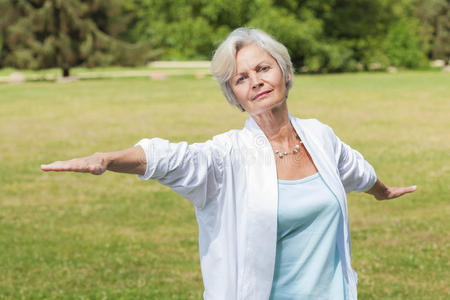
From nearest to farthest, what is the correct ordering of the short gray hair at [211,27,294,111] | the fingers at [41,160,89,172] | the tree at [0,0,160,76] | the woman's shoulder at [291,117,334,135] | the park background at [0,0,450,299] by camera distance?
the fingers at [41,160,89,172] → the short gray hair at [211,27,294,111] → the woman's shoulder at [291,117,334,135] → the park background at [0,0,450,299] → the tree at [0,0,160,76]

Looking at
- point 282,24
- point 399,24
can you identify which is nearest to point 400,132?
point 282,24

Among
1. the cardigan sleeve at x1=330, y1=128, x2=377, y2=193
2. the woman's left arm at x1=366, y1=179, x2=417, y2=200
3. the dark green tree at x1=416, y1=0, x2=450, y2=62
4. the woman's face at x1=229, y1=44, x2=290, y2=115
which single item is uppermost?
the woman's face at x1=229, y1=44, x2=290, y2=115

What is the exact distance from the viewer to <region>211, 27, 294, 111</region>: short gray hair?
120 inches

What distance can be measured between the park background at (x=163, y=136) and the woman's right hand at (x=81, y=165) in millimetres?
1587

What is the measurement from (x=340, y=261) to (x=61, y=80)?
4401 cm

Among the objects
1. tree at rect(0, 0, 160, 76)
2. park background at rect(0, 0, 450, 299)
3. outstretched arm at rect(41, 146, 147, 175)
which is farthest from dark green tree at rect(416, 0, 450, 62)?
outstretched arm at rect(41, 146, 147, 175)

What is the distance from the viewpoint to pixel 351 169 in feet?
11.3

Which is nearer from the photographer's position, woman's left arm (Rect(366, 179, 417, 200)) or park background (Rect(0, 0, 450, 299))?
woman's left arm (Rect(366, 179, 417, 200))

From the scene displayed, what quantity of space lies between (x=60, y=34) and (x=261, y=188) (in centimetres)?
4812

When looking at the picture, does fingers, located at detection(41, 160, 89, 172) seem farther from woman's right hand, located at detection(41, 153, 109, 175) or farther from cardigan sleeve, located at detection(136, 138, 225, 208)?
cardigan sleeve, located at detection(136, 138, 225, 208)

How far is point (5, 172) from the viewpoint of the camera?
13.2m

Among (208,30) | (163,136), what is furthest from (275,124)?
(208,30)

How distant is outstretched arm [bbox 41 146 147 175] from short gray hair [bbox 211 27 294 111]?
71 centimetres

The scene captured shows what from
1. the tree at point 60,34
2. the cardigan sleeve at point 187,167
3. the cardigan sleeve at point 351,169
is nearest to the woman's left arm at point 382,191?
the cardigan sleeve at point 351,169
